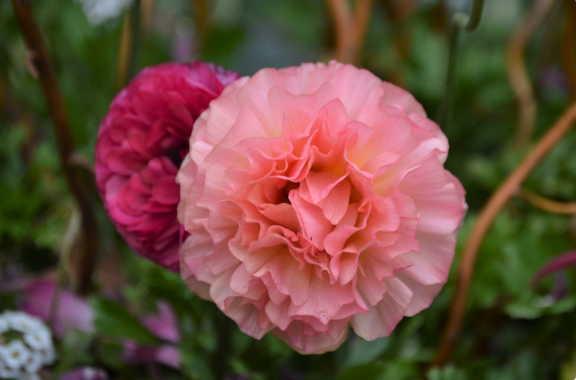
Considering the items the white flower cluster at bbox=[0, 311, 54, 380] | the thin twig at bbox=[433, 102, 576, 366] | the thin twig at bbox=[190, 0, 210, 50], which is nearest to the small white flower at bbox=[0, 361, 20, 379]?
the white flower cluster at bbox=[0, 311, 54, 380]

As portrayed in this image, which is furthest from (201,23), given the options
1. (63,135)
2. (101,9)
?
(63,135)

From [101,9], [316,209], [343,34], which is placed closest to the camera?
[316,209]

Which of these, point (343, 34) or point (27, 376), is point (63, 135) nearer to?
point (27, 376)

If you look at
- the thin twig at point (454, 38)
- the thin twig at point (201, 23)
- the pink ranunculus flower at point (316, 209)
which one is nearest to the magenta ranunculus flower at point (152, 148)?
the pink ranunculus flower at point (316, 209)

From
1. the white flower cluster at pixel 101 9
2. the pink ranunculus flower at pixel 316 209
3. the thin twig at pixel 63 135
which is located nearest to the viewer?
the pink ranunculus flower at pixel 316 209

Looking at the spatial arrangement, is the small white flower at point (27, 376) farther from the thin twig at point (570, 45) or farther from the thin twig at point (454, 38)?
the thin twig at point (570, 45)

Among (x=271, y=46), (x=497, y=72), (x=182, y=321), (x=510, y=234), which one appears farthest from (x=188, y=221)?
(x=271, y=46)

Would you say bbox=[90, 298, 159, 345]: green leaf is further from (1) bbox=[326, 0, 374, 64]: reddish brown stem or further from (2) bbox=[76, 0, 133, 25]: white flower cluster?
(2) bbox=[76, 0, 133, 25]: white flower cluster
